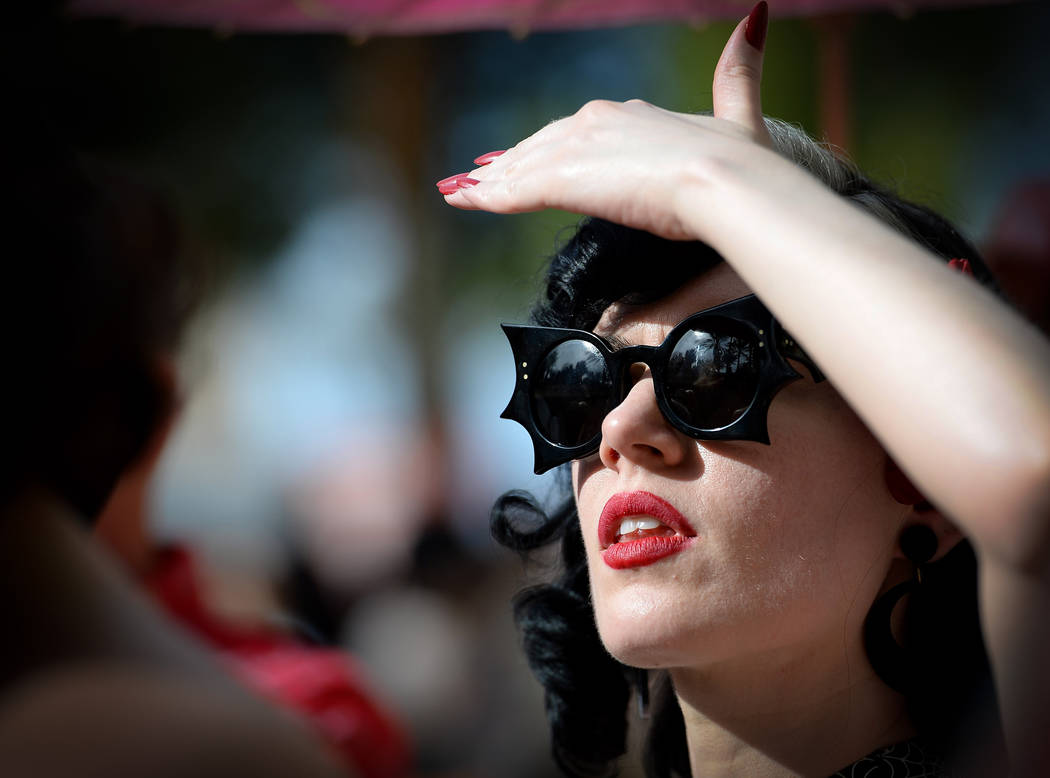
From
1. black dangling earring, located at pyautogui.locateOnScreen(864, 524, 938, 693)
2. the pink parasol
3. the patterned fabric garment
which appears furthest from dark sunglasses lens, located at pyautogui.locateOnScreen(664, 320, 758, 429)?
the pink parasol

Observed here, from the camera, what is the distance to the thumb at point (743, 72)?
1573mm

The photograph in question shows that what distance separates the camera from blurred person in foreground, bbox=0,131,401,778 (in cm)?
81

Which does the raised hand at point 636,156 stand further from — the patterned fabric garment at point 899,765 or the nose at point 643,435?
the patterned fabric garment at point 899,765

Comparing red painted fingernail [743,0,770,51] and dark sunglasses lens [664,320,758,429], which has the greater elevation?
red painted fingernail [743,0,770,51]

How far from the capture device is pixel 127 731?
81 centimetres

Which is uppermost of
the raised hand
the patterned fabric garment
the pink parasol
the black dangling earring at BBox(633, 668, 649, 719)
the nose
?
the pink parasol

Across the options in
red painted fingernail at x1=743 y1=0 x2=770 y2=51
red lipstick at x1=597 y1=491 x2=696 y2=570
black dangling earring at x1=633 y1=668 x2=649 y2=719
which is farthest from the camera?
black dangling earring at x1=633 y1=668 x2=649 y2=719

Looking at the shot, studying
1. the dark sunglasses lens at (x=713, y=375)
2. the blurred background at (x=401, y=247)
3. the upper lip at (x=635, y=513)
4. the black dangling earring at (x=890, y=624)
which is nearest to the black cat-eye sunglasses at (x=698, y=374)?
the dark sunglasses lens at (x=713, y=375)

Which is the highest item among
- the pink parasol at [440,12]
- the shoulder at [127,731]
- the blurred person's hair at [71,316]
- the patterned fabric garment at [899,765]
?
the pink parasol at [440,12]

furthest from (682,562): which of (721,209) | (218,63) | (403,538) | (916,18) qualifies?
(916,18)

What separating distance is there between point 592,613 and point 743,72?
3.69ft

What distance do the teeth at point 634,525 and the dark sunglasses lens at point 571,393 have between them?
163 mm

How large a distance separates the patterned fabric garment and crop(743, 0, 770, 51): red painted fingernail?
1086mm

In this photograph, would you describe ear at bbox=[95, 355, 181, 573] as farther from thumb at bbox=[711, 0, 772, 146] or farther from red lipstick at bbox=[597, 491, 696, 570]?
thumb at bbox=[711, 0, 772, 146]
